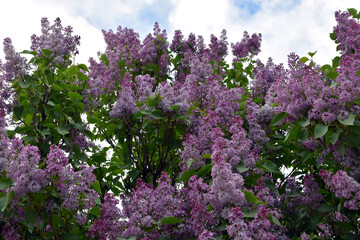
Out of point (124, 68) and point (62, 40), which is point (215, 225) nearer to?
point (62, 40)

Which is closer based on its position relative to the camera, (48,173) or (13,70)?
(48,173)

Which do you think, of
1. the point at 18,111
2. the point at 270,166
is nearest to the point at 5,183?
the point at 18,111

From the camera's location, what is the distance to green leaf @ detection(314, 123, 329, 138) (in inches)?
164

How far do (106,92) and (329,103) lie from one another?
14.5ft

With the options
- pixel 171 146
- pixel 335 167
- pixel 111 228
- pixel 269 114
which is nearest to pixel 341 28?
pixel 269 114

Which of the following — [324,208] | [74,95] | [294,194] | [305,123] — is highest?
[74,95]

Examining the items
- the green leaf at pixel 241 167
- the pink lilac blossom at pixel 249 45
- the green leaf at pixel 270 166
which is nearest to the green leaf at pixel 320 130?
the green leaf at pixel 270 166

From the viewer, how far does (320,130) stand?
13.9ft

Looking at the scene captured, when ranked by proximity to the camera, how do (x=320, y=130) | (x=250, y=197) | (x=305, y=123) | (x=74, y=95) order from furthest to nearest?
(x=74, y=95)
(x=305, y=123)
(x=320, y=130)
(x=250, y=197)

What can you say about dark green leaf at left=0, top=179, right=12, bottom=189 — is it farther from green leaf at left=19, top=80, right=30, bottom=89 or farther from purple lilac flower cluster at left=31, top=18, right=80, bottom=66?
purple lilac flower cluster at left=31, top=18, right=80, bottom=66

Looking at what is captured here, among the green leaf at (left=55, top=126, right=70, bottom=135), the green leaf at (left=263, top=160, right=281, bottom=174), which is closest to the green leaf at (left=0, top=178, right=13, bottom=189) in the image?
the green leaf at (left=55, top=126, right=70, bottom=135)

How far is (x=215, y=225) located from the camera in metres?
4.21

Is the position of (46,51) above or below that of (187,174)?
above

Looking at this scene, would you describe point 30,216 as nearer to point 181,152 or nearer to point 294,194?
point 181,152
